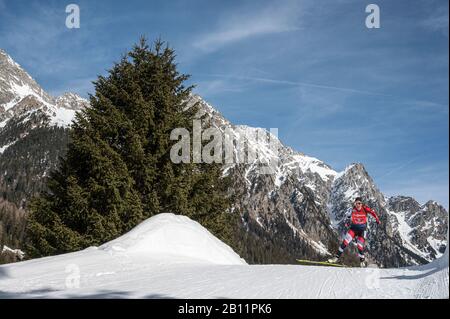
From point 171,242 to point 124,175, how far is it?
16.9 ft

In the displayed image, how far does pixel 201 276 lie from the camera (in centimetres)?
812

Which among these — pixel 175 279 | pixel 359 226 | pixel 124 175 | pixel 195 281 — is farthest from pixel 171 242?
pixel 359 226

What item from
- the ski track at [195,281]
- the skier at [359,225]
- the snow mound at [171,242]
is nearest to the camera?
the ski track at [195,281]

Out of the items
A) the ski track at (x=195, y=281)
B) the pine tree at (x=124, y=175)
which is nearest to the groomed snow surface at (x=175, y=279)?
the ski track at (x=195, y=281)

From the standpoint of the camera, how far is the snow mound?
11.0 m

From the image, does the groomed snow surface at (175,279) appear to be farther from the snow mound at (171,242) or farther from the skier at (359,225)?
the skier at (359,225)

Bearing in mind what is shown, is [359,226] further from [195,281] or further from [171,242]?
[195,281]

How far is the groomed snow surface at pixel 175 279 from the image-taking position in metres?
6.38

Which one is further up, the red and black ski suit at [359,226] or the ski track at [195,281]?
the red and black ski suit at [359,226]

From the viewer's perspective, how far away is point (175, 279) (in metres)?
7.83

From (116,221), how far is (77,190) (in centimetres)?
175

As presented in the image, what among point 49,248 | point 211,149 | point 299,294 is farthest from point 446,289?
point 211,149

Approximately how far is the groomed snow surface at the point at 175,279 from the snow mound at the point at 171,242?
0.11 ft
